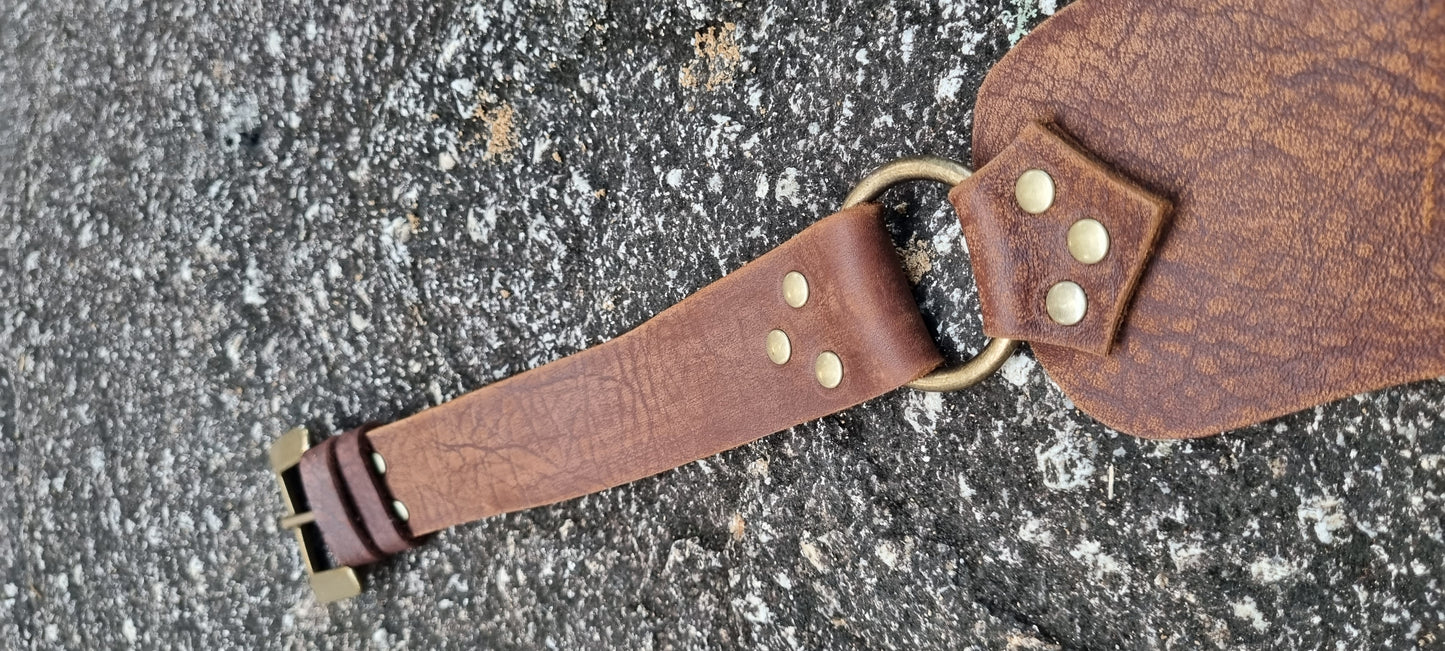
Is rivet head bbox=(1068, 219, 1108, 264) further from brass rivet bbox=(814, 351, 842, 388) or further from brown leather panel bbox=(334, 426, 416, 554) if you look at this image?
brown leather panel bbox=(334, 426, 416, 554)

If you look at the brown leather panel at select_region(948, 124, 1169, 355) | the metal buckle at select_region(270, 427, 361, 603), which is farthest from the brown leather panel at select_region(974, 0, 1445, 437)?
the metal buckle at select_region(270, 427, 361, 603)

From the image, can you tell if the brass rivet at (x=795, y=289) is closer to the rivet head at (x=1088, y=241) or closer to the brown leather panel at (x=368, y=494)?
the rivet head at (x=1088, y=241)

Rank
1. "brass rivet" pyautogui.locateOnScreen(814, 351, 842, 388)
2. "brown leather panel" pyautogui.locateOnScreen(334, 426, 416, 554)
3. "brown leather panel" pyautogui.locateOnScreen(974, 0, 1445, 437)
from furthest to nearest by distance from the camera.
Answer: "brown leather panel" pyautogui.locateOnScreen(334, 426, 416, 554) → "brass rivet" pyautogui.locateOnScreen(814, 351, 842, 388) → "brown leather panel" pyautogui.locateOnScreen(974, 0, 1445, 437)

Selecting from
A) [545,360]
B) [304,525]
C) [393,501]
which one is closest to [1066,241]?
[545,360]

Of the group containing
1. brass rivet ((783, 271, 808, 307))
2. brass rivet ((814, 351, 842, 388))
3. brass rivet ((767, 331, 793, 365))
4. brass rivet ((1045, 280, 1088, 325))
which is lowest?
brass rivet ((1045, 280, 1088, 325))

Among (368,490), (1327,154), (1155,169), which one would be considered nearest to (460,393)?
(368,490)

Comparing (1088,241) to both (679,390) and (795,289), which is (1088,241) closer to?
(795,289)

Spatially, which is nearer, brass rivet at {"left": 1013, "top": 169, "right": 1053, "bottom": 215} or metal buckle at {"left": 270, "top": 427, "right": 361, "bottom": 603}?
brass rivet at {"left": 1013, "top": 169, "right": 1053, "bottom": 215}
